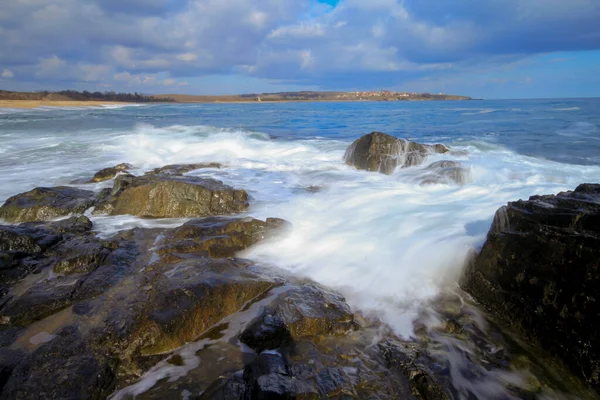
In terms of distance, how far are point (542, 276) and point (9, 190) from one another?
12.7 metres

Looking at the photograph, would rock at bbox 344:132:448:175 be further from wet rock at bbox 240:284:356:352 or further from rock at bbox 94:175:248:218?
wet rock at bbox 240:284:356:352

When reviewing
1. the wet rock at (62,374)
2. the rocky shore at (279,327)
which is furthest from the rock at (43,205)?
the wet rock at (62,374)

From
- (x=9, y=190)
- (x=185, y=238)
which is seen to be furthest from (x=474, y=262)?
(x=9, y=190)

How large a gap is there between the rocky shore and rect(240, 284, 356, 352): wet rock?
0.5 inches

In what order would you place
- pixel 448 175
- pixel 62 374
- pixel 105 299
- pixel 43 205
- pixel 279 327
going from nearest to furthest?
1. pixel 62 374
2. pixel 279 327
3. pixel 105 299
4. pixel 43 205
5. pixel 448 175

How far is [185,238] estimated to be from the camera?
231 inches

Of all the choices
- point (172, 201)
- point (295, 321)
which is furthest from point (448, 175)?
point (295, 321)

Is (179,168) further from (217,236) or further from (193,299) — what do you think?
(193,299)

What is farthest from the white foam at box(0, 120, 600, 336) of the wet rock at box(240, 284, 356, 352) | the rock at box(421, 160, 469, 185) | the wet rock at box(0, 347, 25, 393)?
the wet rock at box(0, 347, 25, 393)

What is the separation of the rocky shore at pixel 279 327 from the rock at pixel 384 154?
7381 millimetres

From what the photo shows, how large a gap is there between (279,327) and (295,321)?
0.18 meters

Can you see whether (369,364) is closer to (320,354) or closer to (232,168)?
(320,354)

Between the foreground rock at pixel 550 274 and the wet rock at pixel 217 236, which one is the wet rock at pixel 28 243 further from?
the foreground rock at pixel 550 274

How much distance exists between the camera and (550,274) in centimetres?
353
